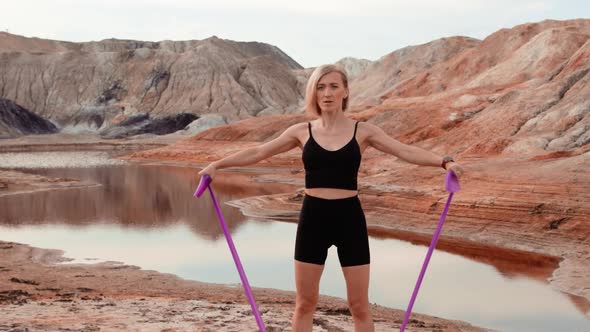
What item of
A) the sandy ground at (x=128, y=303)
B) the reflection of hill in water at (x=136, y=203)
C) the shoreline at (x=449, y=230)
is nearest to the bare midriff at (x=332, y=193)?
the sandy ground at (x=128, y=303)

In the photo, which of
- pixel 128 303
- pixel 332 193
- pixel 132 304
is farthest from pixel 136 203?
pixel 332 193

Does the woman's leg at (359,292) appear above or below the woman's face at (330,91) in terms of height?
below

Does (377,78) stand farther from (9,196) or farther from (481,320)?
(481,320)

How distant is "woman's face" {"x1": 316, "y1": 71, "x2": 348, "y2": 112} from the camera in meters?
4.82

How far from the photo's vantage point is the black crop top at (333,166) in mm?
4668

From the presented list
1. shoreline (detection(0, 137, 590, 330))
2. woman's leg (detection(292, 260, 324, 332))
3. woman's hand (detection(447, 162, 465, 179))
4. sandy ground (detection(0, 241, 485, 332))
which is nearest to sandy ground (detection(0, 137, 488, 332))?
sandy ground (detection(0, 241, 485, 332))

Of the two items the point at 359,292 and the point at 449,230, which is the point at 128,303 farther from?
the point at 449,230

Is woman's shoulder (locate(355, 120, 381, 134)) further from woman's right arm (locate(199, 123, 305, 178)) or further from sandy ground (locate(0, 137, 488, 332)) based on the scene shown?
sandy ground (locate(0, 137, 488, 332))

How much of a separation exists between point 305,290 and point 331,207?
1.83ft

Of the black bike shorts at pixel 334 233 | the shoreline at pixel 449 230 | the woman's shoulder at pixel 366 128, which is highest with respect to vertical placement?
the woman's shoulder at pixel 366 128

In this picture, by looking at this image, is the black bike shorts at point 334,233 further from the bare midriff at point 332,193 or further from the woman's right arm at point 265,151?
the woman's right arm at point 265,151

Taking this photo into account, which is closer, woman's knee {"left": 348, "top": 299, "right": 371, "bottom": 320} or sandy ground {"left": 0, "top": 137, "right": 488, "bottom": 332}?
woman's knee {"left": 348, "top": 299, "right": 371, "bottom": 320}

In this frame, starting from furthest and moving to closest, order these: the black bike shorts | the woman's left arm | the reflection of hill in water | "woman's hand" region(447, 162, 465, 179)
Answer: the reflection of hill in water → the woman's left arm → "woman's hand" region(447, 162, 465, 179) → the black bike shorts

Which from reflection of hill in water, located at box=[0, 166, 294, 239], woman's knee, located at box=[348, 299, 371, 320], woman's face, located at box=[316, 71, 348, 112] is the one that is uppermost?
woman's face, located at box=[316, 71, 348, 112]
